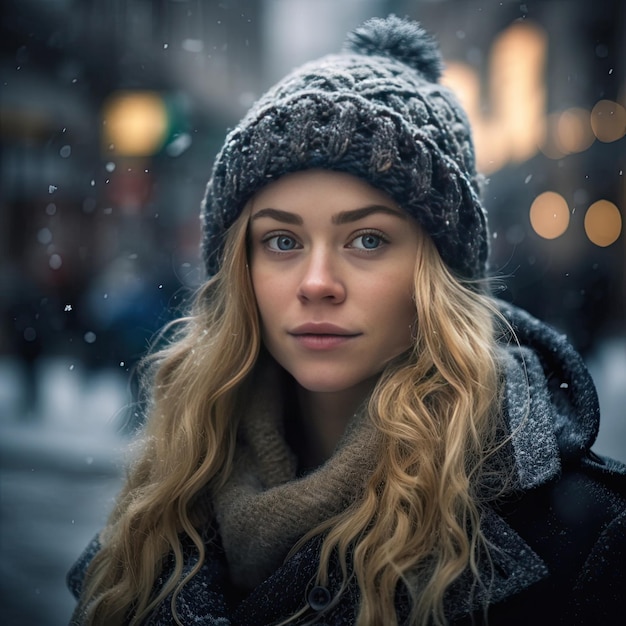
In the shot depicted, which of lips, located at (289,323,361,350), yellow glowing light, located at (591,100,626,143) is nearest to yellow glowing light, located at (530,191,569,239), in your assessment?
yellow glowing light, located at (591,100,626,143)

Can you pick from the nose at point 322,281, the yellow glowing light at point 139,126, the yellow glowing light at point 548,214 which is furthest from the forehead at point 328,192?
the yellow glowing light at point 548,214

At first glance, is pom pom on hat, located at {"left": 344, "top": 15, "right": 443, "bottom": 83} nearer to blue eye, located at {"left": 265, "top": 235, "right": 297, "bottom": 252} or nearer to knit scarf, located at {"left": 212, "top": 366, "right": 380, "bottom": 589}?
blue eye, located at {"left": 265, "top": 235, "right": 297, "bottom": 252}

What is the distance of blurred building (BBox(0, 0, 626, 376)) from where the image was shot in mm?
10812

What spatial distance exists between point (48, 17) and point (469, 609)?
1221 centimetres

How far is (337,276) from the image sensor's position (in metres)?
1.82

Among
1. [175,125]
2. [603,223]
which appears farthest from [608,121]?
[175,125]

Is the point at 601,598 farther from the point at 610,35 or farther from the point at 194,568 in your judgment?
the point at 610,35

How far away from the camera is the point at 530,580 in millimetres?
1637

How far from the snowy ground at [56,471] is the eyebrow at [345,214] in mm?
1134

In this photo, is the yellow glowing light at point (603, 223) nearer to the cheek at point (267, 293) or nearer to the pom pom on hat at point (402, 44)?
the pom pom on hat at point (402, 44)

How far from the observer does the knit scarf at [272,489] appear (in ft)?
6.02

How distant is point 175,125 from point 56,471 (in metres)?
6.21

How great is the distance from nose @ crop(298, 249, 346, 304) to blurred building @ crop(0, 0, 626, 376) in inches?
271

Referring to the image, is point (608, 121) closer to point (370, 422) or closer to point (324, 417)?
point (324, 417)
